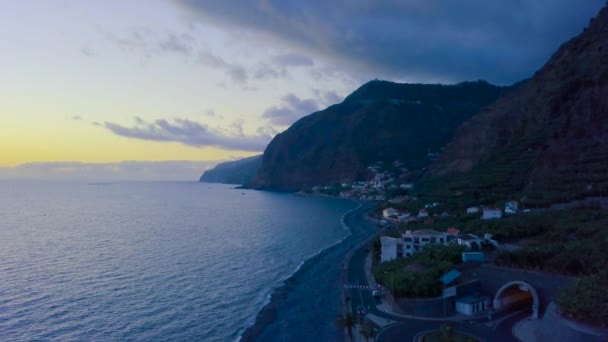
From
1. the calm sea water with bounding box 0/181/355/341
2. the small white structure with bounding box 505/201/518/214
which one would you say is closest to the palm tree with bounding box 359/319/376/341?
the calm sea water with bounding box 0/181/355/341

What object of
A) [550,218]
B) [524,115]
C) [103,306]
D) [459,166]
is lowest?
[103,306]

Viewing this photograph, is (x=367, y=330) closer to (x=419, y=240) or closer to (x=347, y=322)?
(x=347, y=322)

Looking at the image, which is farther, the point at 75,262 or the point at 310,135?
the point at 310,135

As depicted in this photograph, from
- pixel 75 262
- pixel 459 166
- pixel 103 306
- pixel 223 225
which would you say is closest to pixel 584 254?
pixel 103 306

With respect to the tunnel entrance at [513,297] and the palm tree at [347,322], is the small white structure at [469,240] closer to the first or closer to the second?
the tunnel entrance at [513,297]

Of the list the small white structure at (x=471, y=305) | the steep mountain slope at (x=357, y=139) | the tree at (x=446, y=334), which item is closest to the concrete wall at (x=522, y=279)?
the small white structure at (x=471, y=305)

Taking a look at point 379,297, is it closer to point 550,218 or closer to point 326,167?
point 550,218

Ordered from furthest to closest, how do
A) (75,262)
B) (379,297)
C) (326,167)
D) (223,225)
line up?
(326,167) < (223,225) < (75,262) < (379,297)
